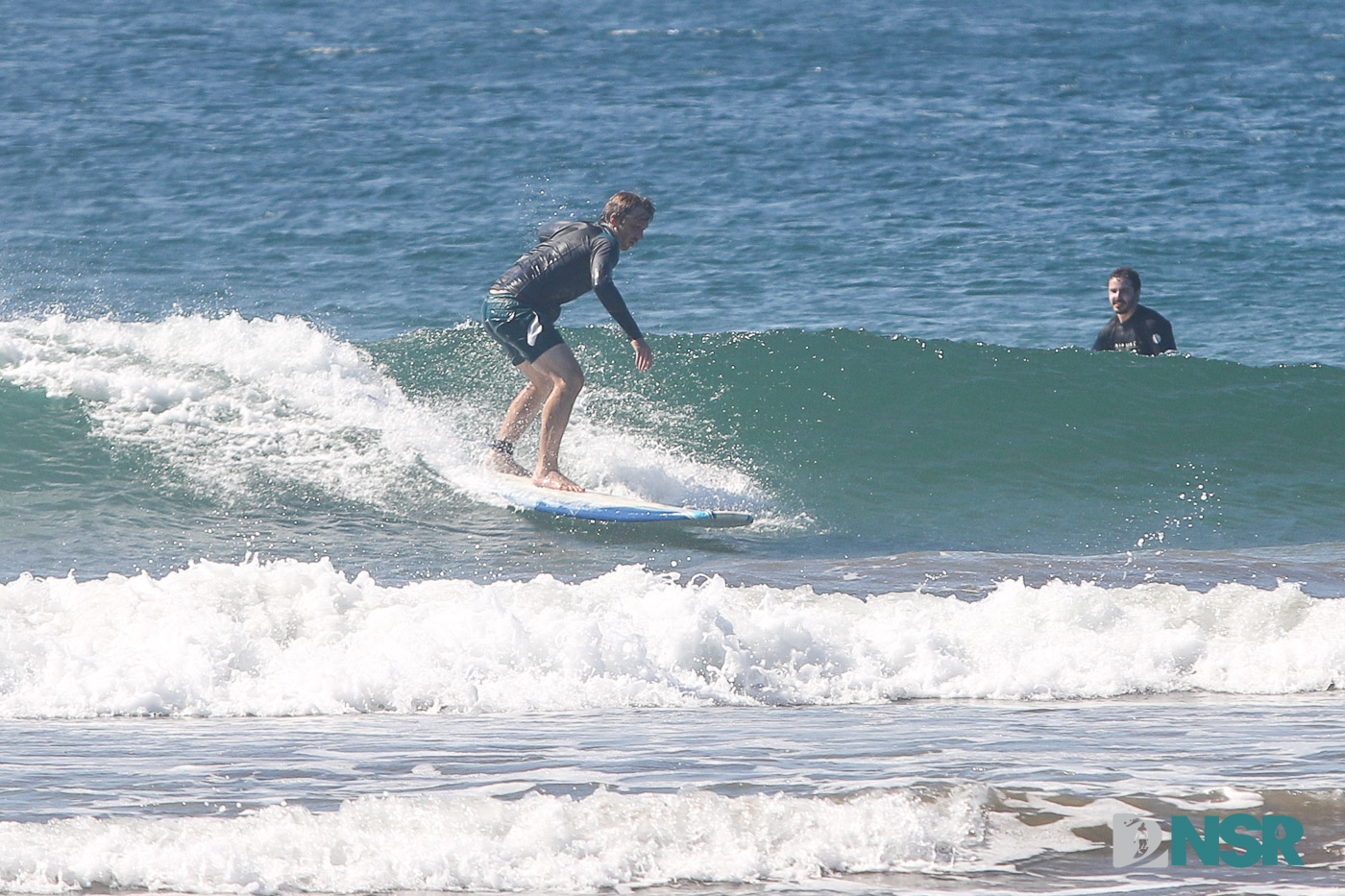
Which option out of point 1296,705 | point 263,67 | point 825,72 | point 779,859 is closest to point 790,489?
point 1296,705

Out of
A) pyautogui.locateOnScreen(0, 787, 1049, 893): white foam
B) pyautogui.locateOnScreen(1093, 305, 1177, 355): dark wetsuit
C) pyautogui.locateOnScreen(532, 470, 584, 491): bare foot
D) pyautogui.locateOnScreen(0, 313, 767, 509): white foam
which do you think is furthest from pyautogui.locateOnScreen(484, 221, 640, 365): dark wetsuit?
pyautogui.locateOnScreen(0, 787, 1049, 893): white foam

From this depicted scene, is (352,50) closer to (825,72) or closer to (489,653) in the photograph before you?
(825,72)

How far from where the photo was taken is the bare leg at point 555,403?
8.73m

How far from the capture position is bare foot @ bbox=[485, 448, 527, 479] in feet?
A: 30.1

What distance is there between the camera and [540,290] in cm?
876

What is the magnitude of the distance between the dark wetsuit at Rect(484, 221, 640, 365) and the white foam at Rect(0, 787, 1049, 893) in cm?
480

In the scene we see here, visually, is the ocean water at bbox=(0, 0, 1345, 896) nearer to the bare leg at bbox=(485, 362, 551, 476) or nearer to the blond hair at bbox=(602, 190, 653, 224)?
the bare leg at bbox=(485, 362, 551, 476)

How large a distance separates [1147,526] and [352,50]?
23194 millimetres

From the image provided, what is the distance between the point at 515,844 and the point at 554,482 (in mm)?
4920

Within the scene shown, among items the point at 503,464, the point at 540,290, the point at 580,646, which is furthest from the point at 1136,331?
the point at 580,646

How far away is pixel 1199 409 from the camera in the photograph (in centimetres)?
1123

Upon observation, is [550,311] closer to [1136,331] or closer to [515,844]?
[1136,331]

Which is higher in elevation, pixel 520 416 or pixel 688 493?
pixel 520 416

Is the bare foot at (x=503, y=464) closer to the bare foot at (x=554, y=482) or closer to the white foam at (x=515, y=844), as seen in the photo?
the bare foot at (x=554, y=482)
